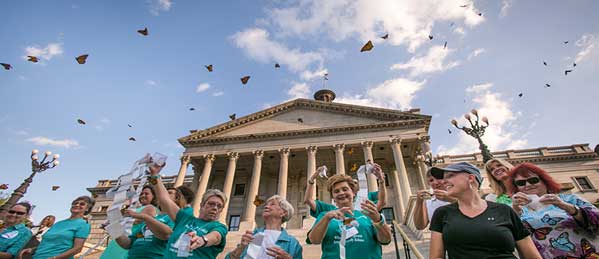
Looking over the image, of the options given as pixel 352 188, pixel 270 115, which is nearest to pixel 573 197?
pixel 352 188

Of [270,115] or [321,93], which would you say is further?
[321,93]

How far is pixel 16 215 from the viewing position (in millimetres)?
5016

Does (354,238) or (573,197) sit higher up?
(573,197)

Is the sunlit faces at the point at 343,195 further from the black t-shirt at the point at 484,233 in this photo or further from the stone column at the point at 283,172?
the stone column at the point at 283,172

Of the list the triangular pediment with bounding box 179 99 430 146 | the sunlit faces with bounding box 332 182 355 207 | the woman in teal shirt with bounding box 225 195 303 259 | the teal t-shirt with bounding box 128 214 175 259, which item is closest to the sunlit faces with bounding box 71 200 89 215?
the teal t-shirt with bounding box 128 214 175 259

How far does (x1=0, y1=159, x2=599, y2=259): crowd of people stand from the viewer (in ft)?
7.61

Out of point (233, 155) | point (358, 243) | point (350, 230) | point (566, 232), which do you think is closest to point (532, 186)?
point (566, 232)

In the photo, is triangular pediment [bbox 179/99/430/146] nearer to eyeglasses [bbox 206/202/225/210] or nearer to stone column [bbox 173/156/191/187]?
stone column [bbox 173/156/191/187]

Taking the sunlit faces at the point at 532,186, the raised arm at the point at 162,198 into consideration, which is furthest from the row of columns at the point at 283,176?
the raised arm at the point at 162,198

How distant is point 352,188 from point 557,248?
2.25 meters

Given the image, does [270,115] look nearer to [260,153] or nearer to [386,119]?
[260,153]

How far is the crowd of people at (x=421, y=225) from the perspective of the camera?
2.32 metres

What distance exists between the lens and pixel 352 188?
3.65 metres

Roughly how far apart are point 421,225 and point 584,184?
29.9 meters
